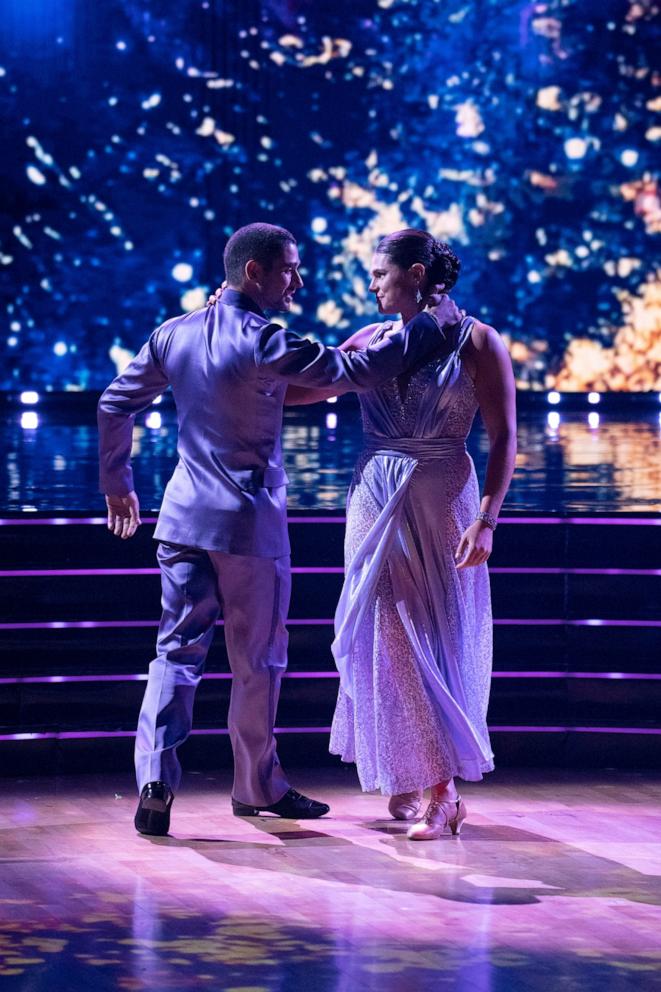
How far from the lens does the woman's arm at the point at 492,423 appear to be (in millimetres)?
3539

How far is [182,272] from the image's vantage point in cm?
1345

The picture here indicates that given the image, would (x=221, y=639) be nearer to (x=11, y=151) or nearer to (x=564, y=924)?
(x=564, y=924)

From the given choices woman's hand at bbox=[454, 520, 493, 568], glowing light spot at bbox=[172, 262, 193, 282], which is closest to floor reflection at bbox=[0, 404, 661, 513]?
woman's hand at bbox=[454, 520, 493, 568]

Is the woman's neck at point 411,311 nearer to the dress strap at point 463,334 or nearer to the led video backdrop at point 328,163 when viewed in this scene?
the dress strap at point 463,334

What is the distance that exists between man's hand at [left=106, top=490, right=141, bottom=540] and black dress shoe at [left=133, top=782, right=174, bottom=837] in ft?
1.94

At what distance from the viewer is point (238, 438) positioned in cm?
351

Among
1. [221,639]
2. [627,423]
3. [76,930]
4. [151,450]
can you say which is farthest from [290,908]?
[627,423]

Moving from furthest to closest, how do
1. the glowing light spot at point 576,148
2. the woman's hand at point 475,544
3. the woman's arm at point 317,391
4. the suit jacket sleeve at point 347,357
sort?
the glowing light spot at point 576,148
the woman's arm at point 317,391
the woman's hand at point 475,544
the suit jacket sleeve at point 347,357

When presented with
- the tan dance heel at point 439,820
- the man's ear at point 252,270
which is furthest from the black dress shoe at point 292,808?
the man's ear at point 252,270

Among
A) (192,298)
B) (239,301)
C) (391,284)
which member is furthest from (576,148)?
(239,301)

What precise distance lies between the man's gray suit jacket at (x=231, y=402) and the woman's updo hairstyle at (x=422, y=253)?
13cm

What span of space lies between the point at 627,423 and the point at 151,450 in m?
4.89

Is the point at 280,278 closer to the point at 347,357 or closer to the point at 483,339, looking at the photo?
the point at 347,357

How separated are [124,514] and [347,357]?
66 centimetres
